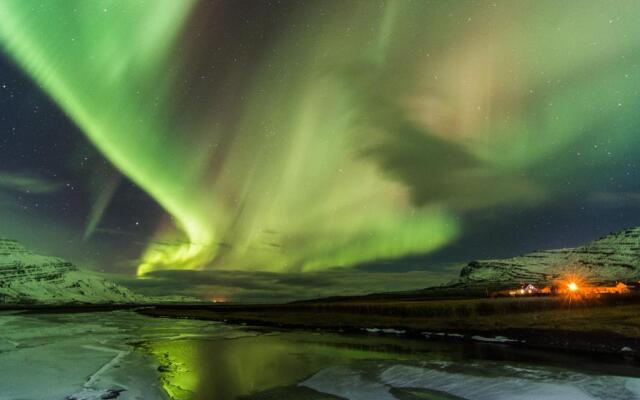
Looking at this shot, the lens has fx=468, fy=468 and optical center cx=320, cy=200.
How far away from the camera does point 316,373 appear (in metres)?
28.3

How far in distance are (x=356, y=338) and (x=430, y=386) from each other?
2834 centimetres

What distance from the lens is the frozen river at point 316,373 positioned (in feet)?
72.0

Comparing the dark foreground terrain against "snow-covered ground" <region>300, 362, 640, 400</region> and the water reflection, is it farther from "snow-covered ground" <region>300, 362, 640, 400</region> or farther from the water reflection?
"snow-covered ground" <region>300, 362, 640, 400</region>

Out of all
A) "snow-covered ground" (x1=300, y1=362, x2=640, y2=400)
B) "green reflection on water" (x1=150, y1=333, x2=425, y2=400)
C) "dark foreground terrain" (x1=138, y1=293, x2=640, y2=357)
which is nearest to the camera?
"snow-covered ground" (x1=300, y1=362, x2=640, y2=400)

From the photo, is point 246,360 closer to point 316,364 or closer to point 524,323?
point 316,364

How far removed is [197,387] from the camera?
79.6ft

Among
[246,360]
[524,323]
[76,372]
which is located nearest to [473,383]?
[246,360]

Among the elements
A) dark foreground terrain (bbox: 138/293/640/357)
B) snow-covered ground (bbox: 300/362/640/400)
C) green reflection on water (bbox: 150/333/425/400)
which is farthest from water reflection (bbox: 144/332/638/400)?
dark foreground terrain (bbox: 138/293/640/357)

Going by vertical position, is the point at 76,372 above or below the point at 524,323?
below

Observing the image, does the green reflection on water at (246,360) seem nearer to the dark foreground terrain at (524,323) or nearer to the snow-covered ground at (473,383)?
the snow-covered ground at (473,383)

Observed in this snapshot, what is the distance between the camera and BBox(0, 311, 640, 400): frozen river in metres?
22.0

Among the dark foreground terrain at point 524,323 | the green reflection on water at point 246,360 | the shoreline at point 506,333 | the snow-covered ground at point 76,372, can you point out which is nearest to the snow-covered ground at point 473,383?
the green reflection on water at point 246,360

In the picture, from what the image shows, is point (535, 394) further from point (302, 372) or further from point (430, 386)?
point (302, 372)

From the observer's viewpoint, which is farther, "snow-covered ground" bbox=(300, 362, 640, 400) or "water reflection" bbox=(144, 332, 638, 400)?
"water reflection" bbox=(144, 332, 638, 400)
